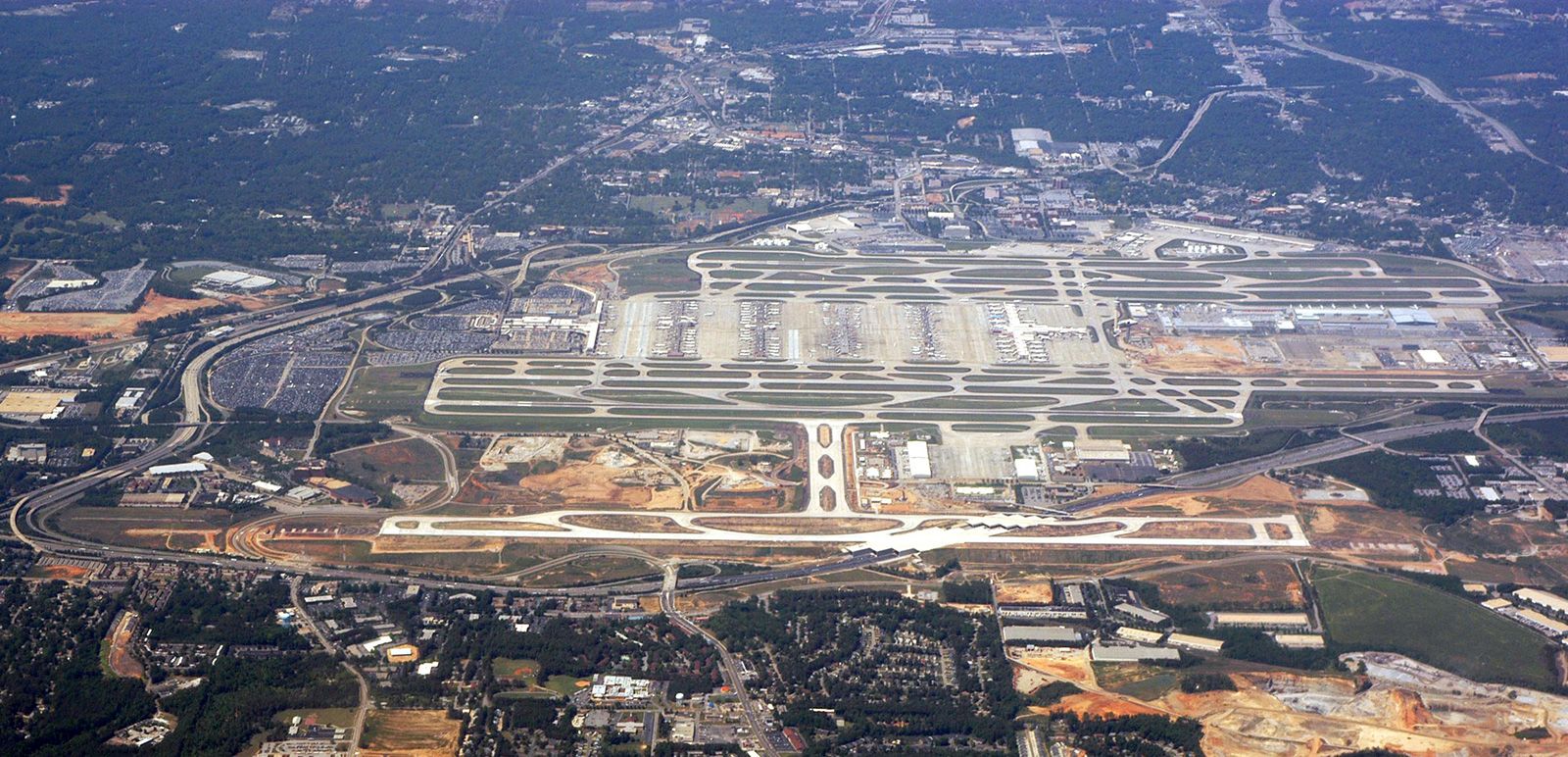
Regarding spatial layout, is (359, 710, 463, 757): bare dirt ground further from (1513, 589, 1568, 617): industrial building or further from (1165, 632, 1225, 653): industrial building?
(1513, 589, 1568, 617): industrial building

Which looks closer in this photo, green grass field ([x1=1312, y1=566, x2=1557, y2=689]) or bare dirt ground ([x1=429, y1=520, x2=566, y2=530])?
green grass field ([x1=1312, y1=566, x2=1557, y2=689])

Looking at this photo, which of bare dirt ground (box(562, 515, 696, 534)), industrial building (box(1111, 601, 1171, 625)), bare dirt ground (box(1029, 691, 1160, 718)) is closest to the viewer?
bare dirt ground (box(1029, 691, 1160, 718))

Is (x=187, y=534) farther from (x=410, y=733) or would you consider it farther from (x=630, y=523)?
(x=630, y=523)

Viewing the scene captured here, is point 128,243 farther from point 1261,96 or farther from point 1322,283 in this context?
point 1261,96

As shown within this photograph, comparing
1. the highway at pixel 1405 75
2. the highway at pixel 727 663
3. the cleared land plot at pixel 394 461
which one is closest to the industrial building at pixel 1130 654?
the highway at pixel 727 663

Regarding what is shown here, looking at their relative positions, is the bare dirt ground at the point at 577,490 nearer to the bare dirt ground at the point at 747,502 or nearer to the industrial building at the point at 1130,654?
the bare dirt ground at the point at 747,502

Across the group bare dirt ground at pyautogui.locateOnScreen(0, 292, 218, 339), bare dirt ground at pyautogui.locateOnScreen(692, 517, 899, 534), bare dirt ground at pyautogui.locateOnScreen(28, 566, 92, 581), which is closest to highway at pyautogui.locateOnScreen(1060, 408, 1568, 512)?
bare dirt ground at pyautogui.locateOnScreen(692, 517, 899, 534)

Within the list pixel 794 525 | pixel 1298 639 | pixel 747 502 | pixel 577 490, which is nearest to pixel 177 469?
pixel 577 490
